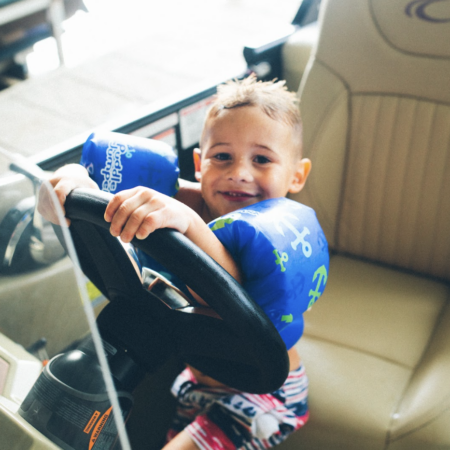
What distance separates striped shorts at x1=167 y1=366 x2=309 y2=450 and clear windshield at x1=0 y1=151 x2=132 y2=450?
1.11ft

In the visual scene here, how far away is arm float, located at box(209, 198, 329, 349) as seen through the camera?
2.13 ft

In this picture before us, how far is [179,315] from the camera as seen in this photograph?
0.65 meters

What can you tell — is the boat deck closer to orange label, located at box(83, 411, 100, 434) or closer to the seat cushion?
the seat cushion

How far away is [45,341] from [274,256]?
281mm

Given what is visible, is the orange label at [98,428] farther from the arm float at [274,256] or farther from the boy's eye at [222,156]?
the boy's eye at [222,156]

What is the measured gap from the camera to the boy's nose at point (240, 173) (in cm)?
83

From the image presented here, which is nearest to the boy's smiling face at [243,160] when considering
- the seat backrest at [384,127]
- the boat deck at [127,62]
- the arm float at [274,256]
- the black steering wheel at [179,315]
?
the arm float at [274,256]

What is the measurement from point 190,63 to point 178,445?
1.70 m

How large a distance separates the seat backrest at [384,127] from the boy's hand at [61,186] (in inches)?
23.5

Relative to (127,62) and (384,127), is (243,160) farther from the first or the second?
(127,62)

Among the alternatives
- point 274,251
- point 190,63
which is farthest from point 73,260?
point 190,63

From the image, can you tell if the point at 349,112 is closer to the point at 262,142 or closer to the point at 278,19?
the point at 262,142

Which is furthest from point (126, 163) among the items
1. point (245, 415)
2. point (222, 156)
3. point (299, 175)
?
point (245, 415)

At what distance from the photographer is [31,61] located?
315 cm
